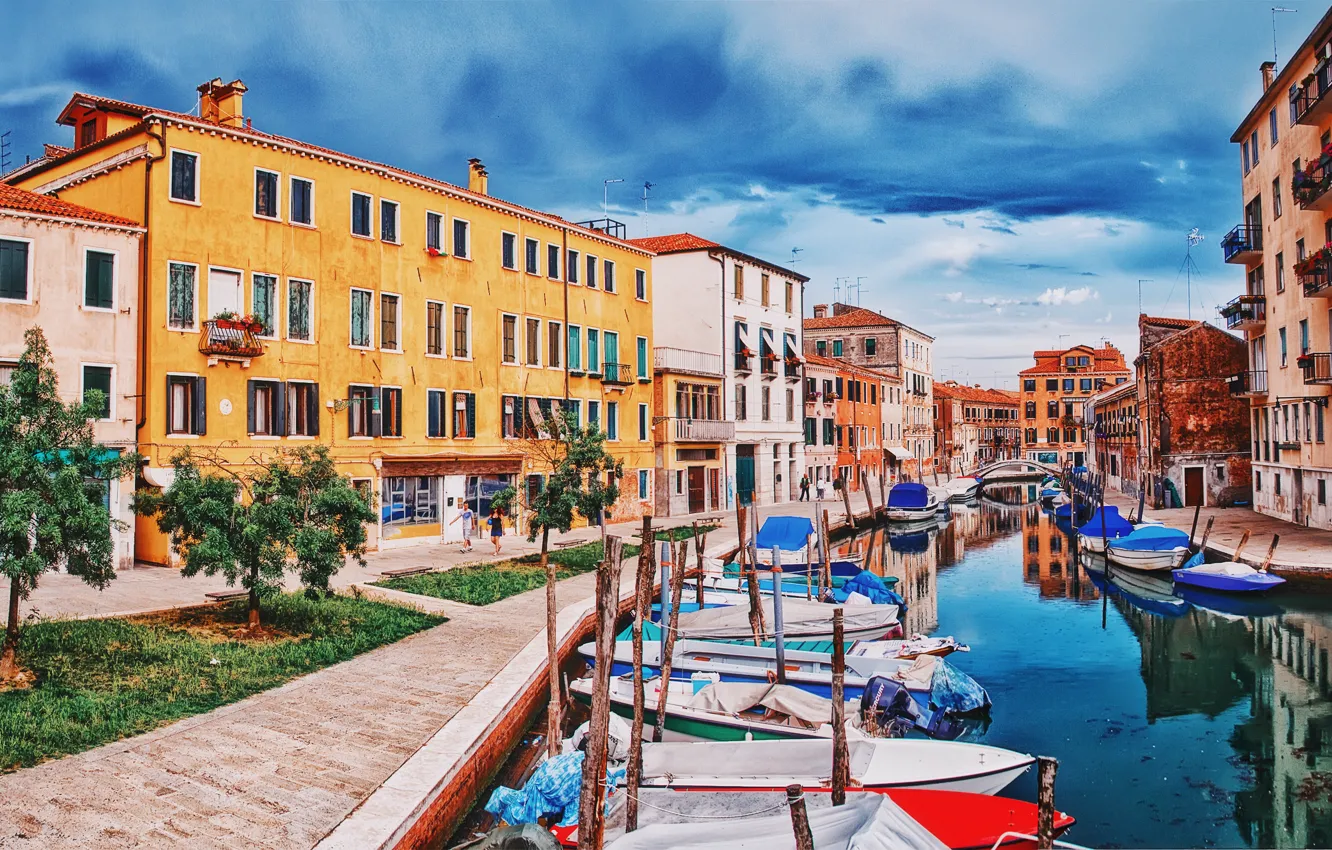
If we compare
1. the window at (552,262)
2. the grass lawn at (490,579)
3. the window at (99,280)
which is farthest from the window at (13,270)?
the window at (552,262)

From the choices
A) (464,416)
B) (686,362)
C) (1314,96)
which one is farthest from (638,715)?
(686,362)

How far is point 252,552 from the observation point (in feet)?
47.8

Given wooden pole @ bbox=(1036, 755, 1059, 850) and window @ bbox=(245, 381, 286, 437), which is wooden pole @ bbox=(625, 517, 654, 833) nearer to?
wooden pole @ bbox=(1036, 755, 1059, 850)

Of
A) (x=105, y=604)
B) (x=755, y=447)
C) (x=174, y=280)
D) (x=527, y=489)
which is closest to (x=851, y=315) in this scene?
(x=755, y=447)

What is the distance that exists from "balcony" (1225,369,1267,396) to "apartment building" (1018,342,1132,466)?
56989 millimetres

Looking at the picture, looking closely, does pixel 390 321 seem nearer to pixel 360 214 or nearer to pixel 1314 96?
pixel 360 214

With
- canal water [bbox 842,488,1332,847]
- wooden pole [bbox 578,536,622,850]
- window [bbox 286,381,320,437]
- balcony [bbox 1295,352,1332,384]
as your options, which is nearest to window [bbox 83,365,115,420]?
window [bbox 286,381,320,437]

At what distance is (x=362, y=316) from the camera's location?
A: 2703cm

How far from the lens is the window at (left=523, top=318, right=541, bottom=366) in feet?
107

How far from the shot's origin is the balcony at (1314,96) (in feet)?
92.6

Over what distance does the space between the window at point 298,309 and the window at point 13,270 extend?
599cm

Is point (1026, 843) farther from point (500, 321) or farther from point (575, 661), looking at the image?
point (500, 321)

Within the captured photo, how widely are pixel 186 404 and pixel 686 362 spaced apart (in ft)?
73.3

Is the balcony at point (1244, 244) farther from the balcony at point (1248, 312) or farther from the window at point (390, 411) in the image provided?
the window at point (390, 411)
